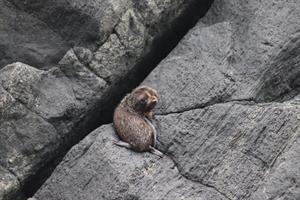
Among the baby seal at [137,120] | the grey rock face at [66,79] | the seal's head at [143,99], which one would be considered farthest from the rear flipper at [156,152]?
the grey rock face at [66,79]

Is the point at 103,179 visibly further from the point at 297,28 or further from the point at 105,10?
the point at 297,28

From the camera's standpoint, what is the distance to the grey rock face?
10117mm

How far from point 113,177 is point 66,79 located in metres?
1.62

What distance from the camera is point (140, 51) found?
35.7 ft

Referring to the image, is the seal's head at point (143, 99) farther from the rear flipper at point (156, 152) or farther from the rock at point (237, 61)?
the rear flipper at point (156, 152)

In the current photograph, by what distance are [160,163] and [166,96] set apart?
1101 mm

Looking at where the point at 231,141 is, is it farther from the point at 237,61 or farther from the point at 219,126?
the point at 237,61

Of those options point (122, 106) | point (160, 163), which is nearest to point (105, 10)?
point (122, 106)

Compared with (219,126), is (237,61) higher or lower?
higher

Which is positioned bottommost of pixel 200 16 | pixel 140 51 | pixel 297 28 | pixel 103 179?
pixel 103 179

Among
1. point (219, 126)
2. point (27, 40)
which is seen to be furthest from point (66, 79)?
point (219, 126)

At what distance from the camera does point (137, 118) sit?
1034 centimetres

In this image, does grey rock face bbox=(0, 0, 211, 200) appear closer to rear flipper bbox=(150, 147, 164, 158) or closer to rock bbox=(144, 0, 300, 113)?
rock bbox=(144, 0, 300, 113)

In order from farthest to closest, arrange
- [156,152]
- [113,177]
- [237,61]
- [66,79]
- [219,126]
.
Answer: [237,61]
[66,79]
[219,126]
[156,152]
[113,177]
